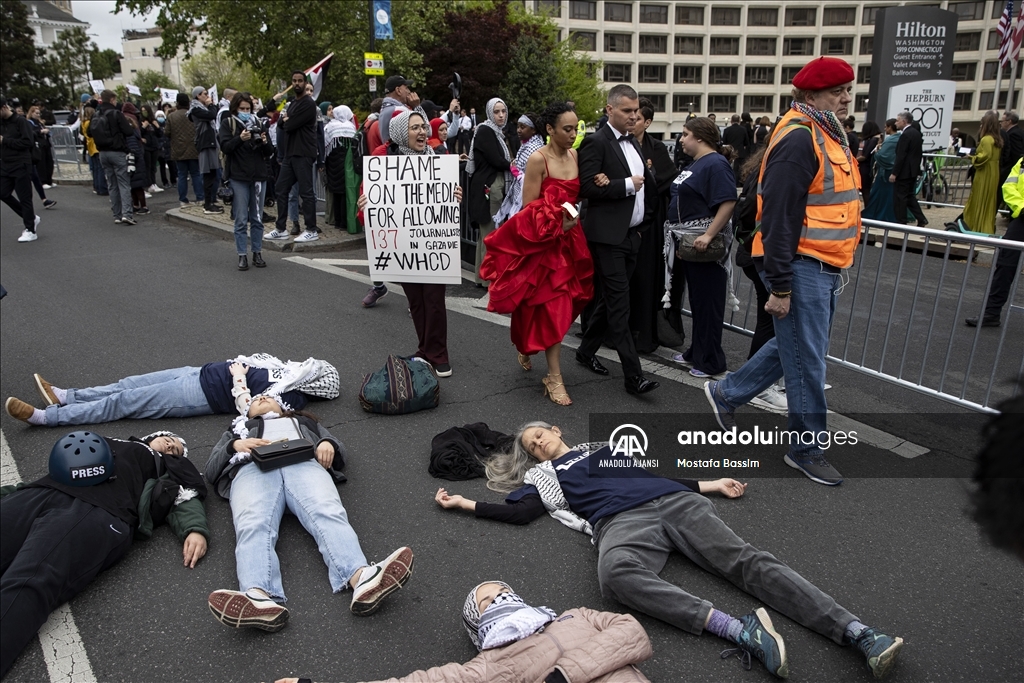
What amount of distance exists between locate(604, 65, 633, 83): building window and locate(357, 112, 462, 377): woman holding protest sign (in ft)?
253

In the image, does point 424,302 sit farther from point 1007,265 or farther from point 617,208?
point 1007,265

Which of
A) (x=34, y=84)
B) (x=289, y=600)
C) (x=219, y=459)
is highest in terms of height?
(x=34, y=84)

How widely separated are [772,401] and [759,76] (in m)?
85.0

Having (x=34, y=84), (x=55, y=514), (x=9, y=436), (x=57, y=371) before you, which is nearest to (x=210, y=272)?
(x=57, y=371)

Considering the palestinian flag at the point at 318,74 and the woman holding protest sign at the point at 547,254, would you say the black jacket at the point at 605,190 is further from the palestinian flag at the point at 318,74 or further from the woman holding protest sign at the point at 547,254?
the palestinian flag at the point at 318,74

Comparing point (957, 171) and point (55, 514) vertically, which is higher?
point (957, 171)

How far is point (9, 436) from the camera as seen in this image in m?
5.14

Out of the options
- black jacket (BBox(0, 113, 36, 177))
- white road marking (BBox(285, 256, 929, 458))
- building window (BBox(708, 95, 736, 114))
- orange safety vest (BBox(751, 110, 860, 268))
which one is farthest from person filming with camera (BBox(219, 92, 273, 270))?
building window (BBox(708, 95, 736, 114))

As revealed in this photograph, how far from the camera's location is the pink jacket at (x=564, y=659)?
109 inches

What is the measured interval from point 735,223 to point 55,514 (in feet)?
15.8

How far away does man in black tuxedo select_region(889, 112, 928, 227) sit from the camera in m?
13.0

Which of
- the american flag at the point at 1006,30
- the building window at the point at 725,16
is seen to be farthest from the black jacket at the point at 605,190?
the building window at the point at 725,16

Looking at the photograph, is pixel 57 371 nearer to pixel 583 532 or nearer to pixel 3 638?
pixel 3 638

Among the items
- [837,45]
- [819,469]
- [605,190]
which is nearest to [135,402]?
[605,190]
